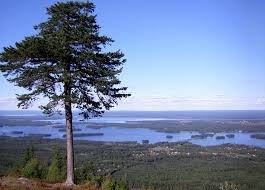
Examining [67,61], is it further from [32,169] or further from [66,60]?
[32,169]

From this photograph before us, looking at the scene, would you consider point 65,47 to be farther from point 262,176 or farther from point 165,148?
point 165,148

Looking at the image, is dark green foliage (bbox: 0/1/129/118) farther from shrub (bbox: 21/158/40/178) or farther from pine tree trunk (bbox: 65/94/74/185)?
shrub (bbox: 21/158/40/178)

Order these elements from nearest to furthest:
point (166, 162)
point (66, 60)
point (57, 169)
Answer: point (66, 60)
point (57, 169)
point (166, 162)

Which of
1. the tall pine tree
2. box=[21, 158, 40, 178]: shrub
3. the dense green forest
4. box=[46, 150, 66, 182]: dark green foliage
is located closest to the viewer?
the tall pine tree

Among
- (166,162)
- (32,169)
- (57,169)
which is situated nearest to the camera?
(32,169)

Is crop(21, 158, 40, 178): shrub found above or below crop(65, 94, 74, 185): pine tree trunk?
below

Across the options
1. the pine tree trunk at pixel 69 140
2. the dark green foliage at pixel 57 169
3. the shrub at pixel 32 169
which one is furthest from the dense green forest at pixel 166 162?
the pine tree trunk at pixel 69 140

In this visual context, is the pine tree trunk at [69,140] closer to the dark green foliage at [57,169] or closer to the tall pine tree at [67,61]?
the tall pine tree at [67,61]

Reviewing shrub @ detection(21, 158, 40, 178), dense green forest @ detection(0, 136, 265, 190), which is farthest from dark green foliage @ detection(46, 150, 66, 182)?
dense green forest @ detection(0, 136, 265, 190)

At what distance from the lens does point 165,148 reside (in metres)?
177

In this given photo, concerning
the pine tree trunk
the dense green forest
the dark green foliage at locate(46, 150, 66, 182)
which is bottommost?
the dense green forest

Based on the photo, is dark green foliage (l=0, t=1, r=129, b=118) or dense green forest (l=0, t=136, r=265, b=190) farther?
dense green forest (l=0, t=136, r=265, b=190)

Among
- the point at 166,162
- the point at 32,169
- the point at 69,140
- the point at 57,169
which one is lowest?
the point at 166,162

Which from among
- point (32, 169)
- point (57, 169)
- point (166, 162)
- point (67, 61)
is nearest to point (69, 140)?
point (67, 61)
